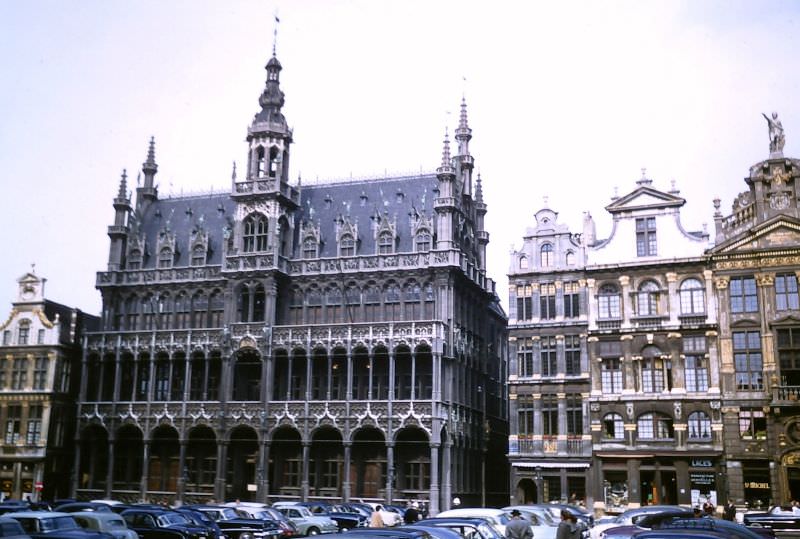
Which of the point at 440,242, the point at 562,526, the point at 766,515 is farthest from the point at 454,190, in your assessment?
the point at 562,526

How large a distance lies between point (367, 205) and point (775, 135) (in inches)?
1131

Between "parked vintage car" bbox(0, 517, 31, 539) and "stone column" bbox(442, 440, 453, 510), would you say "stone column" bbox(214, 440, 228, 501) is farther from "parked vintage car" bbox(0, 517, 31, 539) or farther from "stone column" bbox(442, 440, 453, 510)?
"parked vintage car" bbox(0, 517, 31, 539)

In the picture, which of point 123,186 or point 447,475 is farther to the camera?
point 123,186

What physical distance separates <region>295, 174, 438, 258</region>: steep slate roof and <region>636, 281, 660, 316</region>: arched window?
52.4 ft

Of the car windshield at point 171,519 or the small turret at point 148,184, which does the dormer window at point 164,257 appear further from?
the car windshield at point 171,519

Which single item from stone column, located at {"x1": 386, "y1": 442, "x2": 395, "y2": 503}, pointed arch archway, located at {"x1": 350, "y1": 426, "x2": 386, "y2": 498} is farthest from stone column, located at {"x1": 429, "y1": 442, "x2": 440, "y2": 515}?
pointed arch archway, located at {"x1": 350, "y1": 426, "x2": 386, "y2": 498}

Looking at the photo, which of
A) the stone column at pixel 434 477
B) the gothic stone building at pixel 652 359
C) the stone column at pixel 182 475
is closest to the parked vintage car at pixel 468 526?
the stone column at pixel 434 477

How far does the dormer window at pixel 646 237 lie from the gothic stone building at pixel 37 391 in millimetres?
44218

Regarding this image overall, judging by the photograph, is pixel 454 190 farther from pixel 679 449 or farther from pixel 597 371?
pixel 679 449

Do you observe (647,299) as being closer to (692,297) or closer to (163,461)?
(692,297)

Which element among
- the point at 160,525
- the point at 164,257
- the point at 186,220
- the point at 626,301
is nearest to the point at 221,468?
the point at 164,257

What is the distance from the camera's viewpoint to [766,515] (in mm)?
39906

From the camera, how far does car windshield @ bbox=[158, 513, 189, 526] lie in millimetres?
33438

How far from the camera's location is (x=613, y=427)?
56219 millimetres
